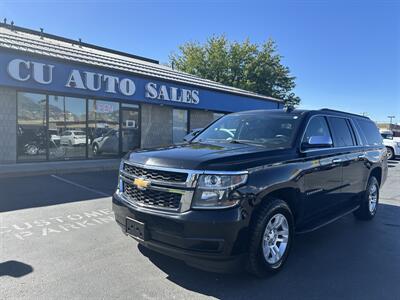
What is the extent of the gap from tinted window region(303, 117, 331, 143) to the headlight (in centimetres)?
168

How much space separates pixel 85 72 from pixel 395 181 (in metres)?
11.9

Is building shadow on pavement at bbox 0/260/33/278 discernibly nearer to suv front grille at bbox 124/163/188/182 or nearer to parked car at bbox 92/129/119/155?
suv front grille at bbox 124/163/188/182

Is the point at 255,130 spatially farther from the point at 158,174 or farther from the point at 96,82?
the point at 96,82

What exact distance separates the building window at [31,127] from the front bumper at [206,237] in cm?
1022

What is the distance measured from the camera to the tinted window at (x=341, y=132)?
17.5 feet

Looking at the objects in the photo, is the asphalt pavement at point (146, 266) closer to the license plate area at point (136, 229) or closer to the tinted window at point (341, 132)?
the license plate area at point (136, 229)

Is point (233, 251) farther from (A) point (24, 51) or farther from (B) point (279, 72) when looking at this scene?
(B) point (279, 72)

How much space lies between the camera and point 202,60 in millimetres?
39438

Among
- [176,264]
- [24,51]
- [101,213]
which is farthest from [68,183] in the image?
[176,264]

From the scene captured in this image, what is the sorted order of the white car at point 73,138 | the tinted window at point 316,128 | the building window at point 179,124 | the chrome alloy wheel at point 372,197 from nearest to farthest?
the tinted window at point 316,128 < the chrome alloy wheel at point 372,197 < the white car at point 73,138 < the building window at point 179,124

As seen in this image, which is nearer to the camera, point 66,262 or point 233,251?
point 233,251

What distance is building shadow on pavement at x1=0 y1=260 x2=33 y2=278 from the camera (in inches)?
144

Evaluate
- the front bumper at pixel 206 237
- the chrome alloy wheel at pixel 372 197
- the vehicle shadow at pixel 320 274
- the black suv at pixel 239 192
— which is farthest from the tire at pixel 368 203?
the front bumper at pixel 206 237

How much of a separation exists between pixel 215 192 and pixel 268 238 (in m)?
0.93
